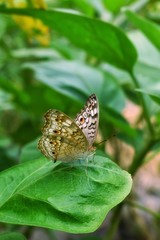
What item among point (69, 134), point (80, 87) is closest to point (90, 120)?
point (69, 134)

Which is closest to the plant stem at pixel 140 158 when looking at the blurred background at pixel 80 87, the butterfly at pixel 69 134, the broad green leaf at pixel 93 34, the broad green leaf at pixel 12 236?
the blurred background at pixel 80 87

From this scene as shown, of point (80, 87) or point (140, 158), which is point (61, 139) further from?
point (80, 87)

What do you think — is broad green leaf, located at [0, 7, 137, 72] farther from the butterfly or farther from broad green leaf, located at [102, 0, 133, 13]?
broad green leaf, located at [102, 0, 133, 13]

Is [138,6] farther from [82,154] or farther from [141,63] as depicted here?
[82,154]

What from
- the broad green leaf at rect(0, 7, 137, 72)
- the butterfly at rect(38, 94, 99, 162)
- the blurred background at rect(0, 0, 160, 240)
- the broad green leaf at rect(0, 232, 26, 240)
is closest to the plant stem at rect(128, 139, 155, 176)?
the blurred background at rect(0, 0, 160, 240)

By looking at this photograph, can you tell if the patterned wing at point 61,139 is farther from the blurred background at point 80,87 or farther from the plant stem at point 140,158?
the plant stem at point 140,158

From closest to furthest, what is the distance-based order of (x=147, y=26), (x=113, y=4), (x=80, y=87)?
1. (x=147, y=26)
2. (x=80, y=87)
3. (x=113, y=4)

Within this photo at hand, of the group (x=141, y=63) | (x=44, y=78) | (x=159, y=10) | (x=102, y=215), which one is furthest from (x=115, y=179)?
(x=159, y=10)
